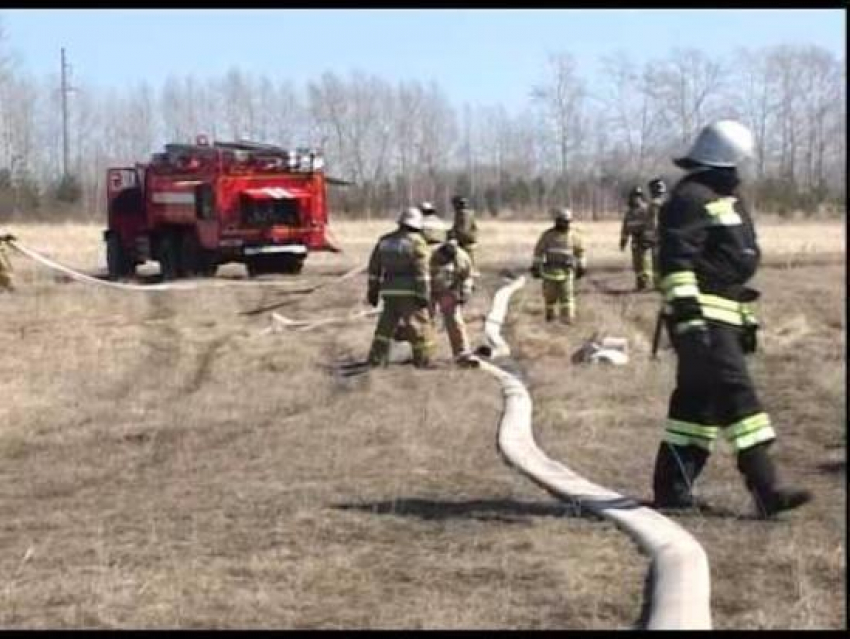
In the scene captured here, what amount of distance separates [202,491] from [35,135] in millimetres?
78434

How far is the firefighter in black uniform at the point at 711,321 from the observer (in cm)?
686

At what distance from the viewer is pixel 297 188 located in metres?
26.2

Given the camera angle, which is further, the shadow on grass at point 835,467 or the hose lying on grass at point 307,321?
the hose lying on grass at point 307,321

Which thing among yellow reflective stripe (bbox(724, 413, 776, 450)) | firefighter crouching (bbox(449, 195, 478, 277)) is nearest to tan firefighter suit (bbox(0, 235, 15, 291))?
firefighter crouching (bbox(449, 195, 478, 277))

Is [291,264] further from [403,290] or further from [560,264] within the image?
[403,290]

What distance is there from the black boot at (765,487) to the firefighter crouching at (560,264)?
37.3 ft

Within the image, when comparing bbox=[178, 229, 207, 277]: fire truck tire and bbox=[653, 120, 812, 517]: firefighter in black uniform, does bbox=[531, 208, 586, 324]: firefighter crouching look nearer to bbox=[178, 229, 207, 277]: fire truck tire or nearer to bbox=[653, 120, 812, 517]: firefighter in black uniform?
bbox=[178, 229, 207, 277]: fire truck tire

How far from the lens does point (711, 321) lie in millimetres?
6945

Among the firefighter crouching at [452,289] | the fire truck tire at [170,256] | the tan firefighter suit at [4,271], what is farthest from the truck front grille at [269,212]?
the firefighter crouching at [452,289]

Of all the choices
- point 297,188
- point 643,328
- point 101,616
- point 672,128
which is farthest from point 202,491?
point 672,128

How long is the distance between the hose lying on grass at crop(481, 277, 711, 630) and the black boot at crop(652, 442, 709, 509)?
0.50ft

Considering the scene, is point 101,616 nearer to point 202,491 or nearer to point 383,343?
point 202,491

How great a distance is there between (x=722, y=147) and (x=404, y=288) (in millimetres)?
7268

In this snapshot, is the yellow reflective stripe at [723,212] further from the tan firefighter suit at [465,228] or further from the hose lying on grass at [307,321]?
the tan firefighter suit at [465,228]
